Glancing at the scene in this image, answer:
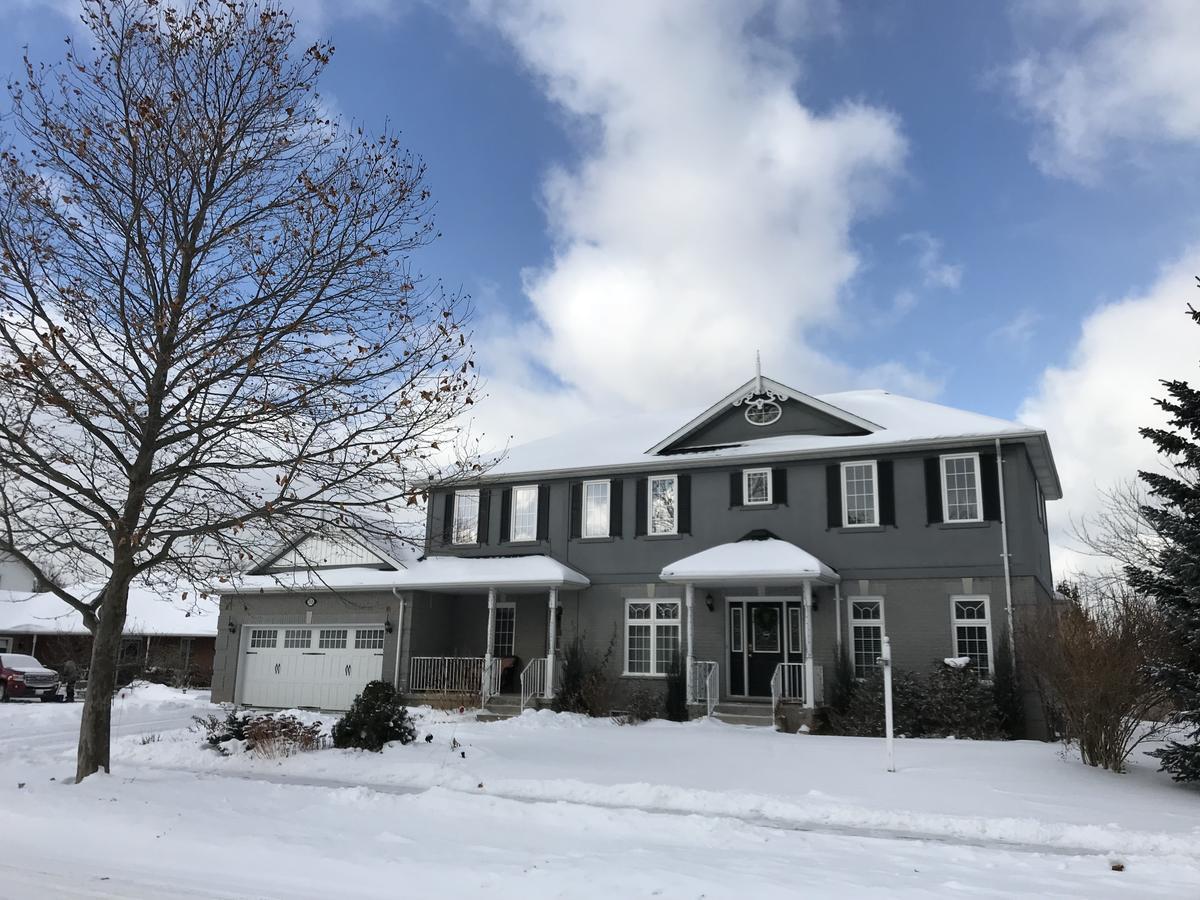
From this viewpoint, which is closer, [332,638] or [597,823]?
[597,823]

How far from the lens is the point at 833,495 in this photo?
18734 mm

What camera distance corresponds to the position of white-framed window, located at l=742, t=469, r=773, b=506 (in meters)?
19.6

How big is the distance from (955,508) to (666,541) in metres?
6.20

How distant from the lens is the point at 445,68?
494 inches

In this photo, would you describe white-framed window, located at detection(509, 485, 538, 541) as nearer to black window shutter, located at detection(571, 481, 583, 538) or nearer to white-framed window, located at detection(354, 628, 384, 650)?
black window shutter, located at detection(571, 481, 583, 538)

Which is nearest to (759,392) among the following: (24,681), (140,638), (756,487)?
(756,487)

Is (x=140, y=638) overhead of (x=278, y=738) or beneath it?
overhead

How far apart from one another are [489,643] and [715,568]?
19.1 feet

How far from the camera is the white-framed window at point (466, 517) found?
74.5ft

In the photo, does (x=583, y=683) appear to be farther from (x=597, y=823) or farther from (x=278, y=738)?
(x=597, y=823)

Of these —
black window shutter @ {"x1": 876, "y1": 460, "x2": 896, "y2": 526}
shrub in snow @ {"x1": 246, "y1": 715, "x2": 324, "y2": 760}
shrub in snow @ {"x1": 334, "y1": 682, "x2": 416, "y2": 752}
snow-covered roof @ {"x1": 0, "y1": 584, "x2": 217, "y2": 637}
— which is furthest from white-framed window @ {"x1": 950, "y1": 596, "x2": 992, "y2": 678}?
snow-covered roof @ {"x1": 0, "y1": 584, "x2": 217, "y2": 637}

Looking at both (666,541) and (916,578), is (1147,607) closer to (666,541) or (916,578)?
(916,578)

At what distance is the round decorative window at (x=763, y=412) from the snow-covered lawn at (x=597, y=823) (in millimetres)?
8278

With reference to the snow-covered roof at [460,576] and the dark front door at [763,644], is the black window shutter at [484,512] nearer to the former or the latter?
the snow-covered roof at [460,576]
